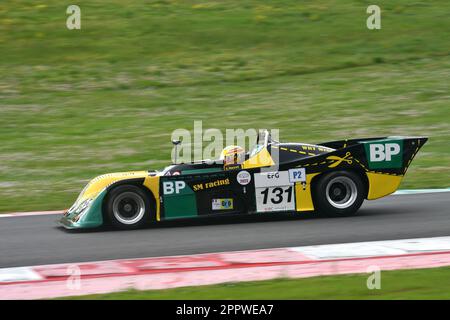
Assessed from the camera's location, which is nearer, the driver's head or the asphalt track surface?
the asphalt track surface

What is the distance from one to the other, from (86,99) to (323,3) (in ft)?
43.6

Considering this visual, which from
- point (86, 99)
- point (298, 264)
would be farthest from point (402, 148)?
point (86, 99)

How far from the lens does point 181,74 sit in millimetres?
28422

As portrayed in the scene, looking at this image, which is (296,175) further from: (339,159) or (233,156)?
(233,156)

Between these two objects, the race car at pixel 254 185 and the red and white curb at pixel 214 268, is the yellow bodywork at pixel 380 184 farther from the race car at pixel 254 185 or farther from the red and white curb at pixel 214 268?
the red and white curb at pixel 214 268

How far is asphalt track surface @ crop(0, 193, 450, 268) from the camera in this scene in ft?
35.4

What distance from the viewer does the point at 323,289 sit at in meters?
8.41

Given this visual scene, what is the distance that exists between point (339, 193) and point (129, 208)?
298 cm

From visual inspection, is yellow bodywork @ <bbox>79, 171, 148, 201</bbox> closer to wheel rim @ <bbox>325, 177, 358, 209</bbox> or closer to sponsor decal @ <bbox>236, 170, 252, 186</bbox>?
sponsor decal @ <bbox>236, 170, 252, 186</bbox>

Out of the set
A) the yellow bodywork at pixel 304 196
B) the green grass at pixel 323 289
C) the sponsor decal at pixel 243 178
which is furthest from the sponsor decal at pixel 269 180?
the green grass at pixel 323 289

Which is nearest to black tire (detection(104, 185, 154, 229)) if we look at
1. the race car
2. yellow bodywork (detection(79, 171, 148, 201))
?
the race car

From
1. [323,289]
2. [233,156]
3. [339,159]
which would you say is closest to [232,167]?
[233,156]

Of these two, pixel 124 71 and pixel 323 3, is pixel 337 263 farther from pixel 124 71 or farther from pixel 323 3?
pixel 323 3

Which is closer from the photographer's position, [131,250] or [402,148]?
[131,250]
